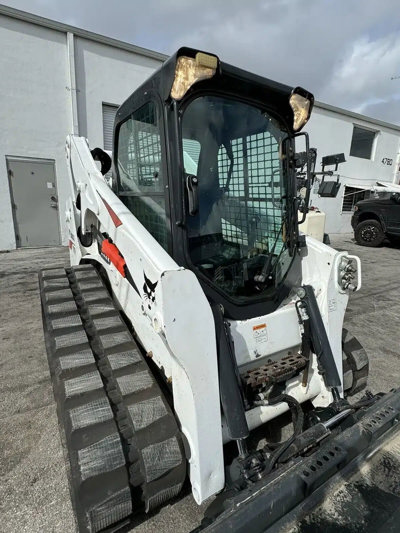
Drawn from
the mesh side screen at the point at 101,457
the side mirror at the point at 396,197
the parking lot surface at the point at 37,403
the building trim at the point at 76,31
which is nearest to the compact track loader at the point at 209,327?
the mesh side screen at the point at 101,457

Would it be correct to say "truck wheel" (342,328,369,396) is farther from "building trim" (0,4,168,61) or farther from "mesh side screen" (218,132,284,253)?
"building trim" (0,4,168,61)

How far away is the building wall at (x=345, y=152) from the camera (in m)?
12.8

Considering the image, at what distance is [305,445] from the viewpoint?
1.48 m

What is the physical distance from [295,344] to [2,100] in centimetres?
865

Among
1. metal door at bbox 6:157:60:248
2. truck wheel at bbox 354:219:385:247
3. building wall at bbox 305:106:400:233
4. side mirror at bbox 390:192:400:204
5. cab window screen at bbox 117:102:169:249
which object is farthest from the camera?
building wall at bbox 305:106:400:233

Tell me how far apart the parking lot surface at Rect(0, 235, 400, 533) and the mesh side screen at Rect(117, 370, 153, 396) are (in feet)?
2.43

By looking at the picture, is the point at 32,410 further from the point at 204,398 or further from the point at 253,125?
the point at 253,125

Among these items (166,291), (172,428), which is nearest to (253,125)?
(166,291)

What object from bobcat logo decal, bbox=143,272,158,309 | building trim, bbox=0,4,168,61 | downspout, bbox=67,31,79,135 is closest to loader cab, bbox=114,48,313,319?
bobcat logo decal, bbox=143,272,158,309

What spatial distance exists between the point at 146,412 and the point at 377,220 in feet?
38.9

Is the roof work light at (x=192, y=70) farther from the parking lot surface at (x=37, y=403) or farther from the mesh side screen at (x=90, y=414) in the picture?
the parking lot surface at (x=37, y=403)

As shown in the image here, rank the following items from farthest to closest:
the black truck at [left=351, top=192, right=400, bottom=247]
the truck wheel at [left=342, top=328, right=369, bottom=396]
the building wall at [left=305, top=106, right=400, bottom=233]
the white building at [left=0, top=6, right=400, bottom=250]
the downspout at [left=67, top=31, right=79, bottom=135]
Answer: the building wall at [left=305, top=106, right=400, bottom=233] < the black truck at [left=351, top=192, right=400, bottom=247] < the downspout at [left=67, top=31, right=79, bottom=135] < the white building at [left=0, top=6, right=400, bottom=250] < the truck wheel at [left=342, top=328, right=369, bottom=396]

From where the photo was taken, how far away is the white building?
23.9ft

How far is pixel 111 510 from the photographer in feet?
4.26
